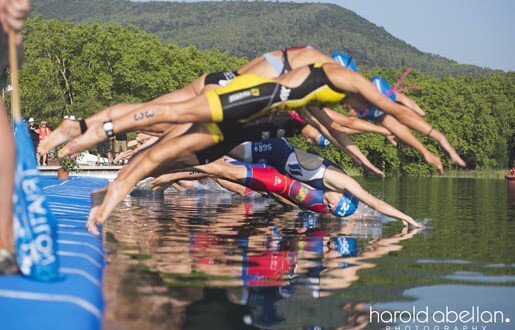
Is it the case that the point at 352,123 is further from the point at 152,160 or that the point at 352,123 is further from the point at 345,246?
the point at 152,160

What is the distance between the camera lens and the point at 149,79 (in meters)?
70.0

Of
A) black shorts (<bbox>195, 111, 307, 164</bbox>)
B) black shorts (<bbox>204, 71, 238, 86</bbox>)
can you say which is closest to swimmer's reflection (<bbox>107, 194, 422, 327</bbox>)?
black shorts (<bbox>195, 111, 307, 164</bbox>)

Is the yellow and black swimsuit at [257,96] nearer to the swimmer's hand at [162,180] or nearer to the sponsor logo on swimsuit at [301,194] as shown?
the sponsor logo on swimsuit at [301,194]

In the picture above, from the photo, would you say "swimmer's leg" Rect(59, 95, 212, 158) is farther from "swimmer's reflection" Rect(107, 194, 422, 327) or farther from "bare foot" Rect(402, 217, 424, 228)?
"bare foot" Rect(402, 217, 424, 228)

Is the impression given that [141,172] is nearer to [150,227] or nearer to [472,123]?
[150,227]

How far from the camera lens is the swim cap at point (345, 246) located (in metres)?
8.77

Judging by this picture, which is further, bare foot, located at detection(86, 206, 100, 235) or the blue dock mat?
bare foot, located at detection(86, 206, 100, 235)

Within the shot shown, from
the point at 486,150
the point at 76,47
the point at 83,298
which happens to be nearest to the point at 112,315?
the point at 83,298

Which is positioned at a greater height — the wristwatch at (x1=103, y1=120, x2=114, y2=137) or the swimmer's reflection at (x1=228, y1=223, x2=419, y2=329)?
the wristwatch at (x1=103, y1=120, x2=114, y2=137)

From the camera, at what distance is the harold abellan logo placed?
17.3ft

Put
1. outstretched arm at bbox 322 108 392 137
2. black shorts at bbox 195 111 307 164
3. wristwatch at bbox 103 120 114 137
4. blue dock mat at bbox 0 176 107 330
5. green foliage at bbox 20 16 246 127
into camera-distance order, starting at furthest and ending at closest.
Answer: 1. green foliage at bbox 20 16 246 127
2. outstretched arm at bbox 322 108 392 137
3. black shorts at bbox 195 111 307 164
4. wristwatch at bbox 103 120 114 137
5. blue dock mat at bbox 0 176 107 330

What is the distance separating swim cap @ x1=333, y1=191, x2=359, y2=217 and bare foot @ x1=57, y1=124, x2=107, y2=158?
5.19 m

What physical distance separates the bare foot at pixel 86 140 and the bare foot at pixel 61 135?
0.24 ft

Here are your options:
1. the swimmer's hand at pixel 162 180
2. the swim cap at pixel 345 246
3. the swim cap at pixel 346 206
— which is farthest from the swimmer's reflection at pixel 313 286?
the swimmer's hand at pixel 162 180
